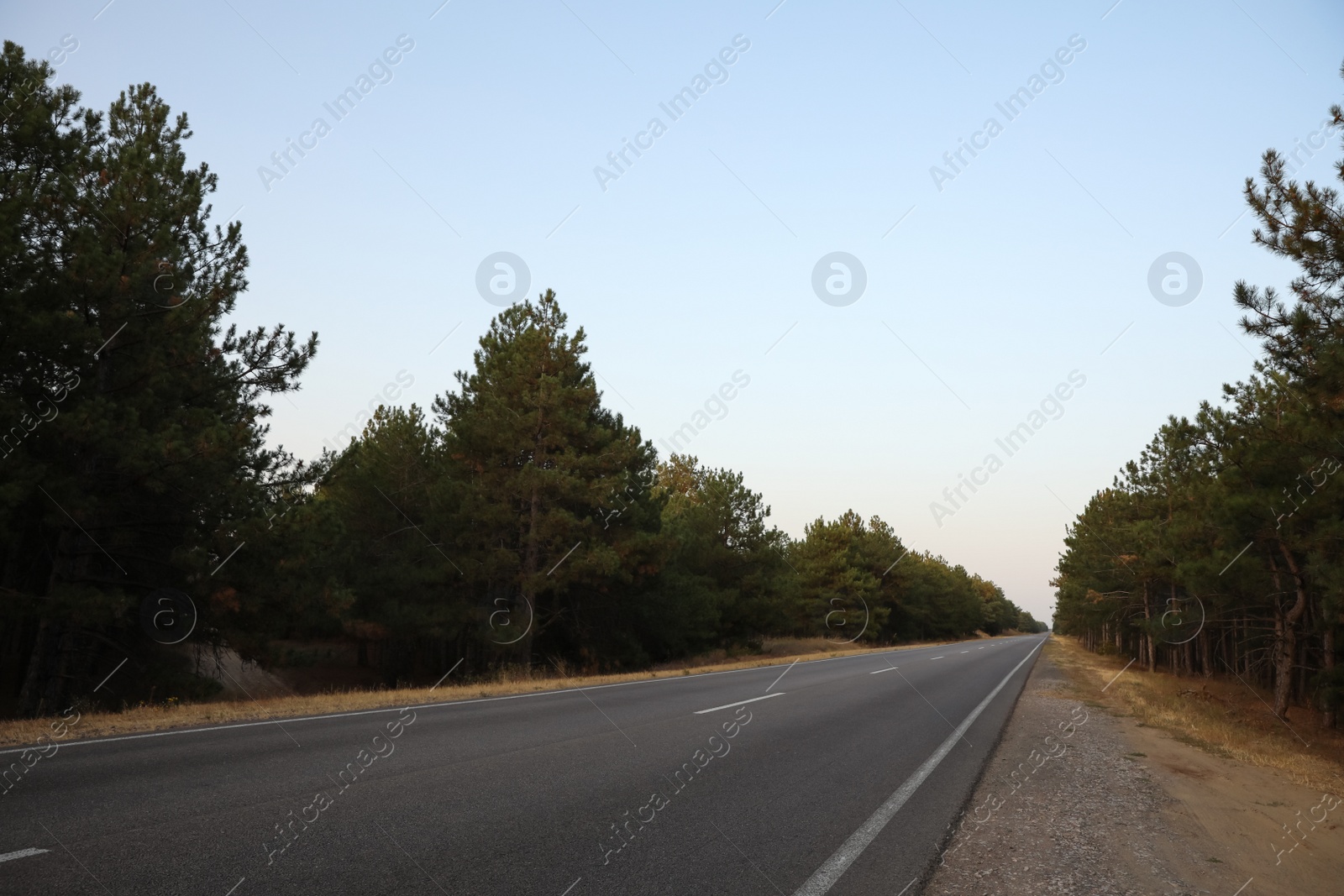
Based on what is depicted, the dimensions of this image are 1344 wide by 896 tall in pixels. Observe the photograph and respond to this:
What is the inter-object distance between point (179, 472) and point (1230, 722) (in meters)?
23.4

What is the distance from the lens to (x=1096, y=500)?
4753 cm

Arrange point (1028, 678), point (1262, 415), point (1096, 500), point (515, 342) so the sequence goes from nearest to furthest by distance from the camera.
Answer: point (1262, 415), point (1028, 678), point (515, 342), point (1096, 500)

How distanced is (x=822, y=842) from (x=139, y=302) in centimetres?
1643

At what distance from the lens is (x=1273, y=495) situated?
12953mm

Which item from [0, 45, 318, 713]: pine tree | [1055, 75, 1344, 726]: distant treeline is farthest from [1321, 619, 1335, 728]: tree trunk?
[0, 45, 318, 713]: pine tree

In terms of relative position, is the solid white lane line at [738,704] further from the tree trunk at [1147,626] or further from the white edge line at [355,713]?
the tree trunk at [1147,626]

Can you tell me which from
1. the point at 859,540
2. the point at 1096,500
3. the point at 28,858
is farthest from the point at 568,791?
the point at 859,540

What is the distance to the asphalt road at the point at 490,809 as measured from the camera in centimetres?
420

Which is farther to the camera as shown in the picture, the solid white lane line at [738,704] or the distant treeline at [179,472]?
the distant treeline at [179,472]

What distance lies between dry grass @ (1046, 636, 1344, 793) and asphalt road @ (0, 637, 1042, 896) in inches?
158

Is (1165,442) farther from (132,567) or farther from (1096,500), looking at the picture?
(132,567)

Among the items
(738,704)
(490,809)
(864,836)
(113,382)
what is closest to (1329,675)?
(738,704)

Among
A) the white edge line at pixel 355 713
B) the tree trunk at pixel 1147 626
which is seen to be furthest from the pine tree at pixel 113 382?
the tree trunk at pixel 1147 626

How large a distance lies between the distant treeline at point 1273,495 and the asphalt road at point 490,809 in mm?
6485
